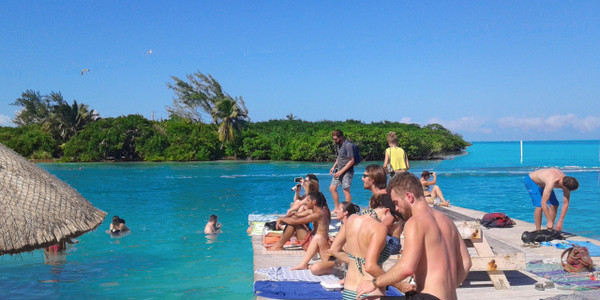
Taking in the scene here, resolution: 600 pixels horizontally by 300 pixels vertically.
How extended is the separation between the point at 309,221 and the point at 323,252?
94 cm

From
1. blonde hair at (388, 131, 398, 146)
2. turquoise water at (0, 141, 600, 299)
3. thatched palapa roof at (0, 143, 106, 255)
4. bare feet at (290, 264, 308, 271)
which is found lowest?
turquoise water at (0, 141, 600, 299)

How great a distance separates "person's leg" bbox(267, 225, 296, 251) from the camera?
8602mm

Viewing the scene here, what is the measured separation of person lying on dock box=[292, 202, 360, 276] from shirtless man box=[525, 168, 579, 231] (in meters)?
3.53

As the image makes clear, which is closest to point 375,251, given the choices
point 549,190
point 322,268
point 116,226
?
point 322,268

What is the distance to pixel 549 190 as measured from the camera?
332 inches

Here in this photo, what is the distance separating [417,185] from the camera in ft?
11.5

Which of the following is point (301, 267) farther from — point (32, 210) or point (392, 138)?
point (392, 138)

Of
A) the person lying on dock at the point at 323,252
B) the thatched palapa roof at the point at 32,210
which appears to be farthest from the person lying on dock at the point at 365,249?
the thatched palapa roof at the point at 32,210

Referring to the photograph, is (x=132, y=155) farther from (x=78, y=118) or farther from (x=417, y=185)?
(x=417, y=185)

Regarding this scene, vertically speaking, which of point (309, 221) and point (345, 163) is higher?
point (345, 163)

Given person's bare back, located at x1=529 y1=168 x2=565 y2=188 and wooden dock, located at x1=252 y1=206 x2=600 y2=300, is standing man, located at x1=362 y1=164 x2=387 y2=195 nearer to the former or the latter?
wooden dock, located at x1=252 y1=206 x2=600 y2=300

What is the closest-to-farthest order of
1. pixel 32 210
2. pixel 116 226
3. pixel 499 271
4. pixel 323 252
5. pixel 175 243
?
pixel 32 210 < pixel 499 271 < pixel 323 252 < pixel 175 243 < pixel 116 226

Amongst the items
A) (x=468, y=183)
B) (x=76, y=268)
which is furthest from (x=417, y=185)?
(x=468, y=183)

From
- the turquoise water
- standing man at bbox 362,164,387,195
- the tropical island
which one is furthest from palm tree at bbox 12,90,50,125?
standing man at bbox 362,164,387,195
